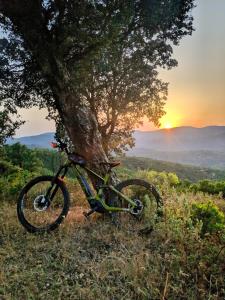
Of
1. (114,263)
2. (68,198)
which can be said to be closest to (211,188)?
(68,198)

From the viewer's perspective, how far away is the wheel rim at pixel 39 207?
755cm

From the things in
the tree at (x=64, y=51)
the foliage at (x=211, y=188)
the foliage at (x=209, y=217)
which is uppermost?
the tree at (x=64, y=51)

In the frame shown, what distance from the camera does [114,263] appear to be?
18.9ft

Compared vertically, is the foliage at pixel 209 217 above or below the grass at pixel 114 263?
above

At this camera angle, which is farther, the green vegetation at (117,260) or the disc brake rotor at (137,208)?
the disc brake rotor at (137,208)

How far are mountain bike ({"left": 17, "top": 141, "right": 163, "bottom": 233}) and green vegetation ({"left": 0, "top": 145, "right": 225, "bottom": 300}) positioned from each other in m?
0.31

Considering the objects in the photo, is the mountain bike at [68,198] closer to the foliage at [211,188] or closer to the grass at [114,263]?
the grass at [114,263]

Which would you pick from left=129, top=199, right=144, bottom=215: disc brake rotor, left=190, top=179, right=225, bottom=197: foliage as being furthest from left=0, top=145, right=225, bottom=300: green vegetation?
left=190, top=179, right=225, bottom=197: foliage

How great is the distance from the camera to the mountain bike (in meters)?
7.50

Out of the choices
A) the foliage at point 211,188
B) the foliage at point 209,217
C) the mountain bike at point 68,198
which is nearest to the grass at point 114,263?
the foliage at point 209,217

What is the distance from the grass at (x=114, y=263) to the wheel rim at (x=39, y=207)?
41 cm

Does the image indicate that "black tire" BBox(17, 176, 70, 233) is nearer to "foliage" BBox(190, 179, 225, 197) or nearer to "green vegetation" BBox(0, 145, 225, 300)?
"green vegetation" BBox(0, 145, 225, 300)

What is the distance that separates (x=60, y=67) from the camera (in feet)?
29.9

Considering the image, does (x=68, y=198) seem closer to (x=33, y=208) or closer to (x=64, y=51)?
(x=33, y=208)
